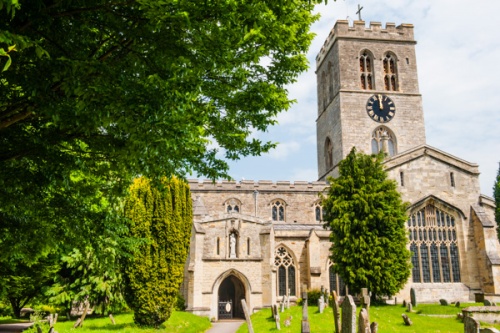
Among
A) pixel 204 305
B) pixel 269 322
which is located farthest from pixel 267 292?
pixel 269 322

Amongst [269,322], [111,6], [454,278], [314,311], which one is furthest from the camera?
[454,278]

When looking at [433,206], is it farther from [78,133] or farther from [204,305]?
[78,133]

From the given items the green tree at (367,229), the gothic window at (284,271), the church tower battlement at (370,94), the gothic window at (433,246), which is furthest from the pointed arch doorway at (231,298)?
the church tower battlement at (370,94)

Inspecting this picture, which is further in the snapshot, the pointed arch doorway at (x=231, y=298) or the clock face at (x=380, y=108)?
the clock face at (x=380, y=108)

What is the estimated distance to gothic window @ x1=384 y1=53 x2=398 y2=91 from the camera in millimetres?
39884

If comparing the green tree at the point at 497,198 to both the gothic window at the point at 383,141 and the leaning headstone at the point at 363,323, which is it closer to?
the gothic window at the point at 383,141

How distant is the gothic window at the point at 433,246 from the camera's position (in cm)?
2861

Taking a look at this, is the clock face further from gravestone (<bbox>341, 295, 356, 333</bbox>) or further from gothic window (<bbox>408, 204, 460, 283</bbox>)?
gravestone (<bbox>341, 295, 356, 333</bbox>)

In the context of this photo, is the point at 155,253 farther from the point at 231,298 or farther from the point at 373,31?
the point at 373,31

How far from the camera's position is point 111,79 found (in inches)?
228

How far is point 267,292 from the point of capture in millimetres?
25766

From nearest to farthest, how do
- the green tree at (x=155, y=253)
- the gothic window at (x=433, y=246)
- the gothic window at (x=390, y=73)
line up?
the green tree at (x=155, y=253) → the gothic window at (x=433, y=246) → the gothic window at (x=390, y=73)

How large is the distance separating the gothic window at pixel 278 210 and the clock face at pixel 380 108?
11.1 metres

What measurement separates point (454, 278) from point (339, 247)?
30.8 ft
